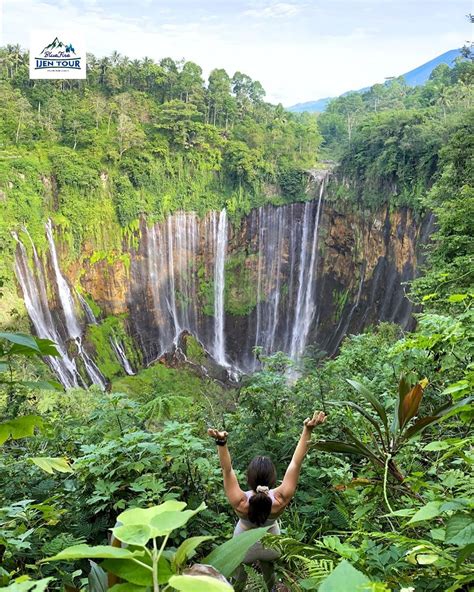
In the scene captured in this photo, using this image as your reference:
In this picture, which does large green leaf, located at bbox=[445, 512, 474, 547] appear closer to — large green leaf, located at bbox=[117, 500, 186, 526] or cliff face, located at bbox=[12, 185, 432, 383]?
large green leaf, located at bbox=[117, 500, 186, 526]

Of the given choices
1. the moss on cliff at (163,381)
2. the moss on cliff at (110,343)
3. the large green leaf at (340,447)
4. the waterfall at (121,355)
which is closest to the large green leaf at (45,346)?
the large green leaf at (340,447)

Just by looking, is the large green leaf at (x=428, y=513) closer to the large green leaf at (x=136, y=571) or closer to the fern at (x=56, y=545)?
the large green leaf at (x=136, y=571)

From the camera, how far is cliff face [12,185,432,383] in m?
17.0

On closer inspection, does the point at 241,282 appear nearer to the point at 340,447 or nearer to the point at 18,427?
the point at 340,447

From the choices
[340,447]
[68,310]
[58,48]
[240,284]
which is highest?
[58,48]

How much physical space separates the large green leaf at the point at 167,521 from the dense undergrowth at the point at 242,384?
2.8 inches

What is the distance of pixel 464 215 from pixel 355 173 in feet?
41.9

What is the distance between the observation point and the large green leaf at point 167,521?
1.42 ft

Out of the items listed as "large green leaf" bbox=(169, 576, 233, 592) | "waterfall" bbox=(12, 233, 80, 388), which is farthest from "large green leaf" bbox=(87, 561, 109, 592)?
"waterfall" bbox=(12, 233, 80, 388)

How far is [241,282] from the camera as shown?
2070 cm

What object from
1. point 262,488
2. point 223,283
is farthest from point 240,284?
point 262,488

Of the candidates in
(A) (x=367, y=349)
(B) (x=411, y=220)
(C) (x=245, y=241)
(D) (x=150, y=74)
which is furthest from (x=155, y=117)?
(A) (x=367, y=349)

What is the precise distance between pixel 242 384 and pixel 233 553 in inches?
112

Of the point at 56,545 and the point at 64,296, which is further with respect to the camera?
the point at 64,296
